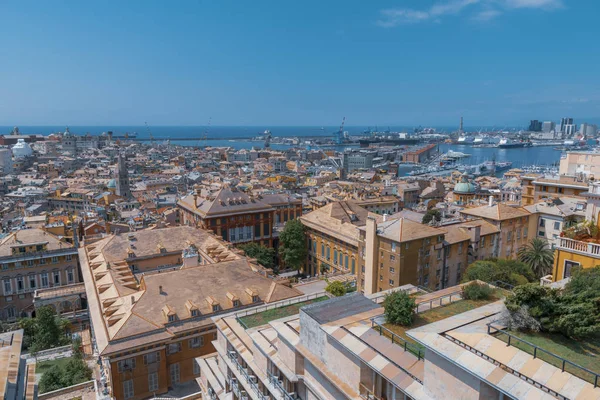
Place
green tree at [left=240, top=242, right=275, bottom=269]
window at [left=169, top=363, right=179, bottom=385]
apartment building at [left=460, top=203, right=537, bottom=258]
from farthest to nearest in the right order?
green tree at [left=240, top=242, right=275, bottom=269]
apartment building at [left=460, top=203, right=537, bottom=258]
window at [left=169, top=363, right=179, bottom=385]

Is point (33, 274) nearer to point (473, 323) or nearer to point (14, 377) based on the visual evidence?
point (14, 377)

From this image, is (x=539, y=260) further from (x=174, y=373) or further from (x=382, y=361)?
(x=174, y=373)

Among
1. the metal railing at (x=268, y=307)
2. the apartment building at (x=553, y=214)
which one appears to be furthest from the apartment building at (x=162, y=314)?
the apartment building at (x=553, y=214)

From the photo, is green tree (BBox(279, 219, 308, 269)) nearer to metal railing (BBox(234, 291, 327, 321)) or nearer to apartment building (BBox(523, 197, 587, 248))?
apartment building (BBox(523, 197, 587, 248))

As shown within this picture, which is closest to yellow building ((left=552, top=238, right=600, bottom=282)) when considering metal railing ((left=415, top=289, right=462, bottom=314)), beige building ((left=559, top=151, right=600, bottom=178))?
metal railing ((left=415, top=289, right=462, bottom=314))

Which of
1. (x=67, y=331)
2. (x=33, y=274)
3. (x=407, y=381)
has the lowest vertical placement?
(x=67, y=331)

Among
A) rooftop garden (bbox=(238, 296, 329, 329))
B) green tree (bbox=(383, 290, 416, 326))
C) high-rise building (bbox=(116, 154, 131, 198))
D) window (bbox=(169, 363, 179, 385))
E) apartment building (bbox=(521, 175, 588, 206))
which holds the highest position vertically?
green tree (bbox=(383, 290, 416, 326))

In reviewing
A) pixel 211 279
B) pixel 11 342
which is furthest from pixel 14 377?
pixel 211 279
